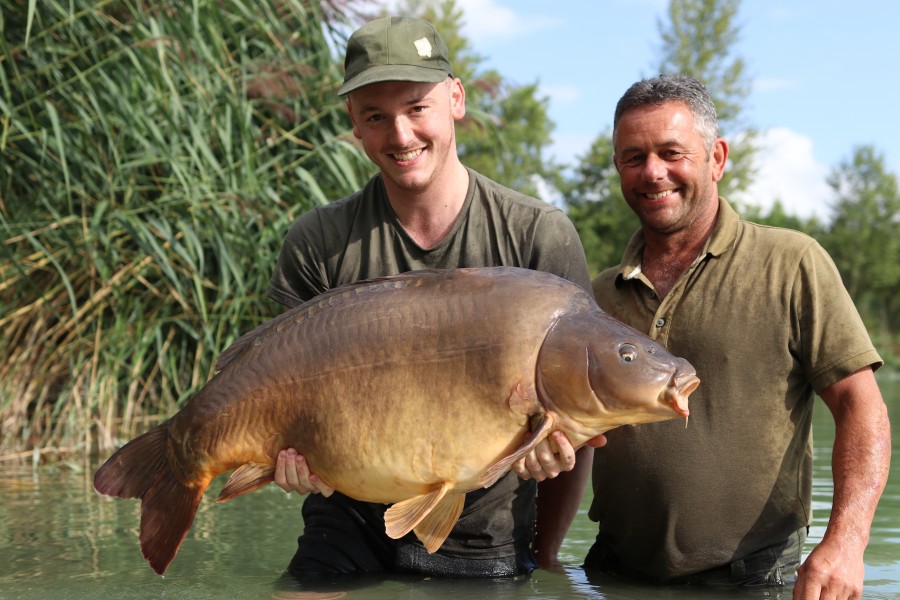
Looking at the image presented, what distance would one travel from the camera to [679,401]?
267 centimetres

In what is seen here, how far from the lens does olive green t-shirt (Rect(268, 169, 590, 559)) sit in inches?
131

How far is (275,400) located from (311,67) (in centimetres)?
412

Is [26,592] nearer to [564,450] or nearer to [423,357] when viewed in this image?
[423,357]

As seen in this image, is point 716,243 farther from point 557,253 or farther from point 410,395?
point 410,395

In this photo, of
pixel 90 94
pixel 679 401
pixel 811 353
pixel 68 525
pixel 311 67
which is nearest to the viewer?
pixel 679 401

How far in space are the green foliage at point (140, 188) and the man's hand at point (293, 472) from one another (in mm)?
2946

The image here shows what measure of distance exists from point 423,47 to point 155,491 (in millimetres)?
1555

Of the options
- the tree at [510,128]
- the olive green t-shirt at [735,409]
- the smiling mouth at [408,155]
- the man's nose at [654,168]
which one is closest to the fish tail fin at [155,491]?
the smiling mouth at [408,155]

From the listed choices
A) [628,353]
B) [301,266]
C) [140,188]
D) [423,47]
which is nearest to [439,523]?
[628,353]

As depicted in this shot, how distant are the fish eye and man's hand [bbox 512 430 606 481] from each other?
26 cm

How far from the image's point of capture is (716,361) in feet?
11.1

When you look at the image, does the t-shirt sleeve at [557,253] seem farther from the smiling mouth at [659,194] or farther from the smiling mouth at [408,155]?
the smiling mouth at [408,155]

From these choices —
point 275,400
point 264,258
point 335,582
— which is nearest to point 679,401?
point 275,400

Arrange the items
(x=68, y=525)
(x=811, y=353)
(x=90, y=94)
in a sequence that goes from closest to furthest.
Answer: (x=811, y=353), (x=68, y=525), (x=90, y=94)
